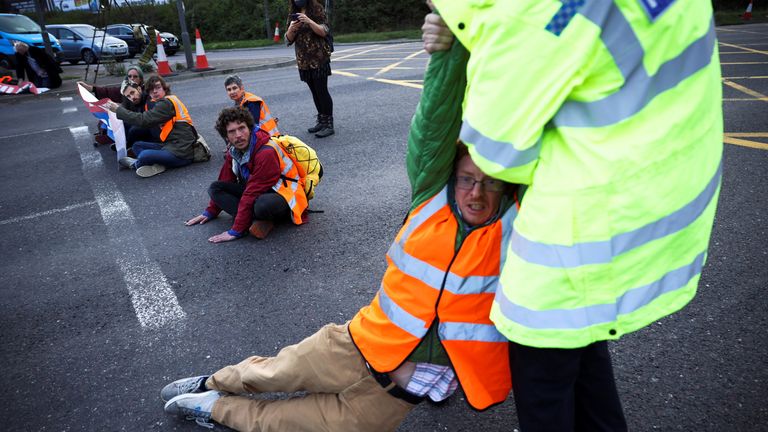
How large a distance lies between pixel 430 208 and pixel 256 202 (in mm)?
2683

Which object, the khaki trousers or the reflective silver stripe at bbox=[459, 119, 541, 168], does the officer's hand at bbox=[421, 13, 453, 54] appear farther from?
the khaki trousers

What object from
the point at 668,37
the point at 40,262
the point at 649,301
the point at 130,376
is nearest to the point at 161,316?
the point at 130,376

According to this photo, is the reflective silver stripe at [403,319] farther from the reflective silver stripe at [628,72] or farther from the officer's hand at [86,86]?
the officer's hand at [86,86]

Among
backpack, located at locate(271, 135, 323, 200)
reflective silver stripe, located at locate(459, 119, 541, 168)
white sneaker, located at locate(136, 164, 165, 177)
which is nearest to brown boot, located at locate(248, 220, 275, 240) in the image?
backpack, located at locate(271, 135, 323, 200)

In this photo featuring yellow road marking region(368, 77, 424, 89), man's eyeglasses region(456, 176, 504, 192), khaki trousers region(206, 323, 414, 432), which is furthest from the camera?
yellow road marking region(368, 77, 424, 89)

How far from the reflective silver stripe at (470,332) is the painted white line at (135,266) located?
6.82ft

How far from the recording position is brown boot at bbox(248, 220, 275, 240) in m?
4.10

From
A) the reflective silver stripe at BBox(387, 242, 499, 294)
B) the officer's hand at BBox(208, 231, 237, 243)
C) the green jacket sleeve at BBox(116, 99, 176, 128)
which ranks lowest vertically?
the officer's hand at BBox(208, 231, 237, 243)

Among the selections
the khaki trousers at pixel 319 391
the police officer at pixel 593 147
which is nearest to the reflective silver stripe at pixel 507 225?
the police officer at pixel 593 147

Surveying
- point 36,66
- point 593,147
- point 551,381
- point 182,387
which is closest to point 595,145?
point 593,147

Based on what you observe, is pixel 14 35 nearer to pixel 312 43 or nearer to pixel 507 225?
pixel 312 43

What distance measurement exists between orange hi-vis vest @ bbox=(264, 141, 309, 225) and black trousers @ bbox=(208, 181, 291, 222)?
5 cm

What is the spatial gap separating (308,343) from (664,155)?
4.65 feet

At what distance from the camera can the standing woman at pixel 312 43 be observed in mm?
6268
